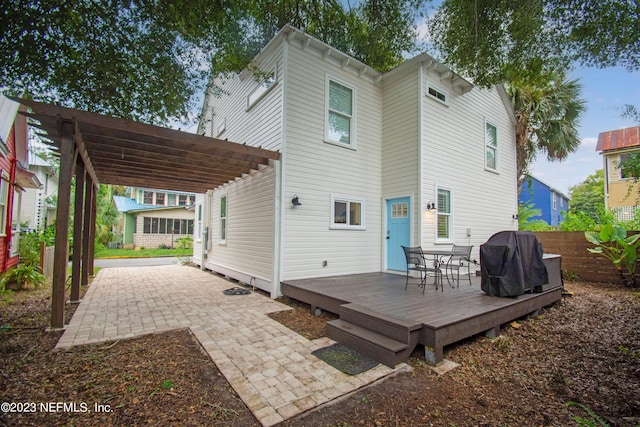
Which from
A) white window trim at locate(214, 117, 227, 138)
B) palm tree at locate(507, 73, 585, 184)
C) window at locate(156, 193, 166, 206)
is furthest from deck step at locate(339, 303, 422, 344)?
window at locate(156, 193, 166, 206)

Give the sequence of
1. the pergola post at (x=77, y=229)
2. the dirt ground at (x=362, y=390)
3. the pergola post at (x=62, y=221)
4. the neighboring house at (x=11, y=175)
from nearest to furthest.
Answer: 1. the dirt ground at (x=362, y=390)
2. the pergola post at (x=62, y=221)
3. the pergola post at (x=77, y=229)
4. the neighboring house at (x=11, y=175)

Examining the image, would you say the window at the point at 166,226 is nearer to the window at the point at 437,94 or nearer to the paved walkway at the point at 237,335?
the paved walkway at the point at 237,335

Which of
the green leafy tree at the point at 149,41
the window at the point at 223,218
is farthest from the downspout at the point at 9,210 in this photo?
the window at the point at 223,218

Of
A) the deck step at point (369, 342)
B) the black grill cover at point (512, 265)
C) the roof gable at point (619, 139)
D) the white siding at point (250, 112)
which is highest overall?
the roof gable at point (619, 139)

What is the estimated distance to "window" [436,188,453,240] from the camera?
7.68 m

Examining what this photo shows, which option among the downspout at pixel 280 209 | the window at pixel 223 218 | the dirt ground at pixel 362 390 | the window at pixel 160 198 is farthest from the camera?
the window at pixel 160 198

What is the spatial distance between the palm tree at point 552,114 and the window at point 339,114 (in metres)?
7.52

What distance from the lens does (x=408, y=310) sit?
4.01 metres

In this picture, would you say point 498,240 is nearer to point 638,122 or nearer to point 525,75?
point 638,122

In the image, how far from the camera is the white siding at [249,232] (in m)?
6.63

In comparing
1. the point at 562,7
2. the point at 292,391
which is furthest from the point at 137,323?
the point at 562,7

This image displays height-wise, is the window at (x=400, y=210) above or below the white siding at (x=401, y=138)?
below

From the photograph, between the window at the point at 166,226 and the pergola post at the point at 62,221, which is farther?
the window at the point at 166,226

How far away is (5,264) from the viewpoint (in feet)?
27.6
